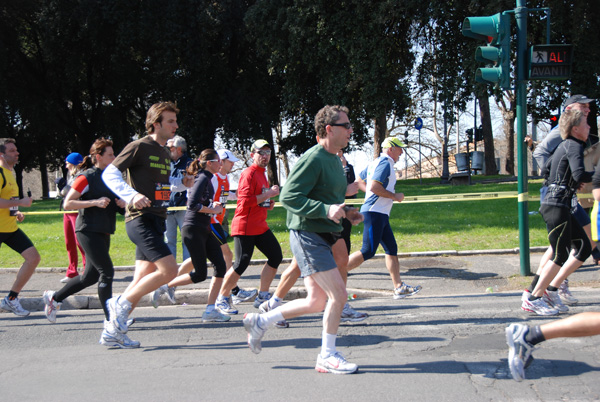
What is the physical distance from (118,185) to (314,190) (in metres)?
1.74

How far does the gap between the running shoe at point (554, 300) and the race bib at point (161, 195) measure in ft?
12.9

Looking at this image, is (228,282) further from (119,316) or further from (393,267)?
(393,267)

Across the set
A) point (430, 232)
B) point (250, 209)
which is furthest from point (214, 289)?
point (430, 232)

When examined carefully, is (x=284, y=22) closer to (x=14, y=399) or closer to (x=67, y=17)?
(x=67, y=17)

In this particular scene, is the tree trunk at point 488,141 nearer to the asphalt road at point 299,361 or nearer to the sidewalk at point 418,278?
the sidewalk at point 418,278

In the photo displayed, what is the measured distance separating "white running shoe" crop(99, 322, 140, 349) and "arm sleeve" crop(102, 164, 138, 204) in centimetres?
120

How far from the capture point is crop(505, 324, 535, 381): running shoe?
378cm

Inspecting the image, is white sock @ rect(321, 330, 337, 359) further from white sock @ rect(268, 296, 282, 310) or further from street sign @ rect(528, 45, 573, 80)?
street sign @ rect(528, 45, 573, 80)

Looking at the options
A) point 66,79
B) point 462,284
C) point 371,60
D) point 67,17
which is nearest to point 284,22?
point 371,60

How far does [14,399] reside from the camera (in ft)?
13.1

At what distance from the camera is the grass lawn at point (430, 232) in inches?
425

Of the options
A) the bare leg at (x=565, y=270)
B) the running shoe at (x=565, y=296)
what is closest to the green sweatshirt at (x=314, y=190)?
the bare leg at (x=565, y=270)

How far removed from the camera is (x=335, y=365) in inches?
170

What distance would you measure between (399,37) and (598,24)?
7694 mm
